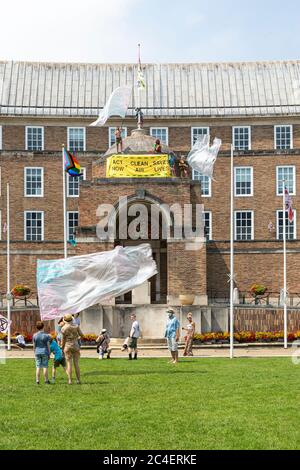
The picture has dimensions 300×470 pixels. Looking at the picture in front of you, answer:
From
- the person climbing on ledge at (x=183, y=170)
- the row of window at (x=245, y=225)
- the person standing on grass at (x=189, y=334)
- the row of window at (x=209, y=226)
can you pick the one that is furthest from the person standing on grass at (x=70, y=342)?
the row of window at (x=245, y=225)

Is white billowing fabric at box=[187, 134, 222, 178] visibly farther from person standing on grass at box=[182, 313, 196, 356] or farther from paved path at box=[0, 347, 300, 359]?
person standing on grass at box=[182, 313, 196, 356]

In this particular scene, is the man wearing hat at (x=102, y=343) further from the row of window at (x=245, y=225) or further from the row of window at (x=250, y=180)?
the row of window at (x=250, y=180)

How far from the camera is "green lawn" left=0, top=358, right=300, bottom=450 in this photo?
15242mm

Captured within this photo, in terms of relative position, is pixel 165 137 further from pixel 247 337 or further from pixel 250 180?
pixel 247 337

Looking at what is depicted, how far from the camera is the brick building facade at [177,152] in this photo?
166 ft

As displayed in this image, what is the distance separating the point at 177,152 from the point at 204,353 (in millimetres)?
28111

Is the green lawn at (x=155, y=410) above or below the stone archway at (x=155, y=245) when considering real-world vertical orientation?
below

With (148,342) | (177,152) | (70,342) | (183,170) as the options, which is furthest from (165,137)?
(70,342)

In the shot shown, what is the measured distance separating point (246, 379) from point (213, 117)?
45.3 metres

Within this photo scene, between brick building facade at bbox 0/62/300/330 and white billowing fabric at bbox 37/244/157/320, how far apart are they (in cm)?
2178

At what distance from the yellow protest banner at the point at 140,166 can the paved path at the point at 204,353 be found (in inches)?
592

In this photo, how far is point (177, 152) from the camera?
6294 centimetres

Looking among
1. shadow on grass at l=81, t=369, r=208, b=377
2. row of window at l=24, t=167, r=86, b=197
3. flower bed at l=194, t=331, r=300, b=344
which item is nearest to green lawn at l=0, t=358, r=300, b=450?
shadow on grass at l=81, t=369, r=208, b=377

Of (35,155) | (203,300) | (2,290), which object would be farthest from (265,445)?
(35,155)
